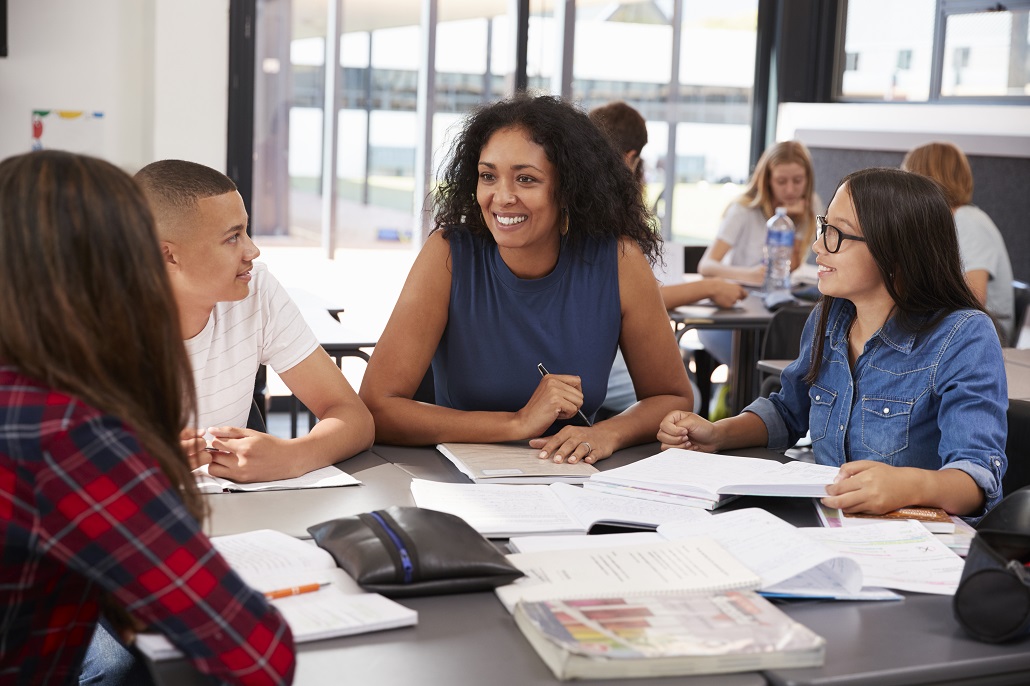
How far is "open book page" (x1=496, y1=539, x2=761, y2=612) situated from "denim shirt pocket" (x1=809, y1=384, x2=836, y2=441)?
645mm

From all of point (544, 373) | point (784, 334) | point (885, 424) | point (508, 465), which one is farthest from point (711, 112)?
point (508, 465)

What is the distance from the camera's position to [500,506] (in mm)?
1562

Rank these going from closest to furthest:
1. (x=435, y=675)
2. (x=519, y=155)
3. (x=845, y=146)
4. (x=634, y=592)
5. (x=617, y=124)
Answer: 1. (x=435, y=675)
2. (x=634, y=592)
3. (x=519, y=155)
4. (x=617, y=124)
5. (x=845, y=146)

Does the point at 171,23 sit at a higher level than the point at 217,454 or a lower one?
higher

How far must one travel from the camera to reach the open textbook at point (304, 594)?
1099 mm

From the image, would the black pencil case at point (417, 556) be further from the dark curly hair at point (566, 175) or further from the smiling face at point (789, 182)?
the smiling face at point (789, 182)

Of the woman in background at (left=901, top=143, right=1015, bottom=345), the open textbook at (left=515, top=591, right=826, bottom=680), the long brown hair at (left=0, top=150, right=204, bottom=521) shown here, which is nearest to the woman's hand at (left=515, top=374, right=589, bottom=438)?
the open textbook at (left=515, top=591, right=826, bottom=680)

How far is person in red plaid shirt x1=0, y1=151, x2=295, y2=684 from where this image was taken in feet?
2.95

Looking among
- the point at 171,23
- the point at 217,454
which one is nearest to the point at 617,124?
the point at 171,23

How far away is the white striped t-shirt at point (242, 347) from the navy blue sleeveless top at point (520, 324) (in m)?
0.33

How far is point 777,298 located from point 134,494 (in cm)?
328

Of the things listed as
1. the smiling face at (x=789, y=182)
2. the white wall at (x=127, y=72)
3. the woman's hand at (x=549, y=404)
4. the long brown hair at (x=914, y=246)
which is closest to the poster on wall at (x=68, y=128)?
the white wall at (x=127, y=72)

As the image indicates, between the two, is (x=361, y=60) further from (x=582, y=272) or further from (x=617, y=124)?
(x=582, y=272)

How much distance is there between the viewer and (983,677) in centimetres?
113
